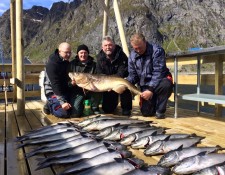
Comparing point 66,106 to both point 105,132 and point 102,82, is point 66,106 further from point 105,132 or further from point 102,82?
point 105,132

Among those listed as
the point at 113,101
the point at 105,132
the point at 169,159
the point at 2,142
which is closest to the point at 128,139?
the point at 105,132

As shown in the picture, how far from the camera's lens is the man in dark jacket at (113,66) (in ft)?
21.8

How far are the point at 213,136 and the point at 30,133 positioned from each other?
2.49 meters

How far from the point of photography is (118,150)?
3.68 m

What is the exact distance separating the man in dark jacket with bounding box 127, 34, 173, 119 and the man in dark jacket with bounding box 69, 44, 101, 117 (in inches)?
32.0

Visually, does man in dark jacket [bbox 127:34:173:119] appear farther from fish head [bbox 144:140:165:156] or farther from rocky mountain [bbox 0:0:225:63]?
rocky mountain [bbox 0:0:225:63]

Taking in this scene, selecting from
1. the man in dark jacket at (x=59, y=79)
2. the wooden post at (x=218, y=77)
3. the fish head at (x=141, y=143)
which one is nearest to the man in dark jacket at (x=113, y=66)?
the man in dark jacket at (x=59, y=79)

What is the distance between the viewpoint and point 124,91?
6594mm

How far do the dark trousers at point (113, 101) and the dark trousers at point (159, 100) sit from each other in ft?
1.18

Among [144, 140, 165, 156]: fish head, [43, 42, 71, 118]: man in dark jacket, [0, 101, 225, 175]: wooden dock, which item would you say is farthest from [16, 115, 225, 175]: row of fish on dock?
[43, 42, 71, 118]: man in dark jacket

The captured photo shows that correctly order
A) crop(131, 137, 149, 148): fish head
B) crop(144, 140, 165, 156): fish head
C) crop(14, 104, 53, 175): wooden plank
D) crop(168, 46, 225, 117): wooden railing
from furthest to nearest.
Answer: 1. crop(168, 46, 225, 117): wooden railing
2. crop(131, 137, 149, 148): fish head
3. crop(144, 140, 165, 156): fish head
4. crop(14, 104, 53, 175): wooden plank

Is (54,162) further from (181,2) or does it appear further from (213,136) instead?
(181,2)

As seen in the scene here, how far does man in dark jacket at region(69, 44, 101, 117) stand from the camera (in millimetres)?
6504

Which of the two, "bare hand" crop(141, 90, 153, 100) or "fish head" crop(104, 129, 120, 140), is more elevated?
"bare hand" crop(141, 90, 153, 100)
